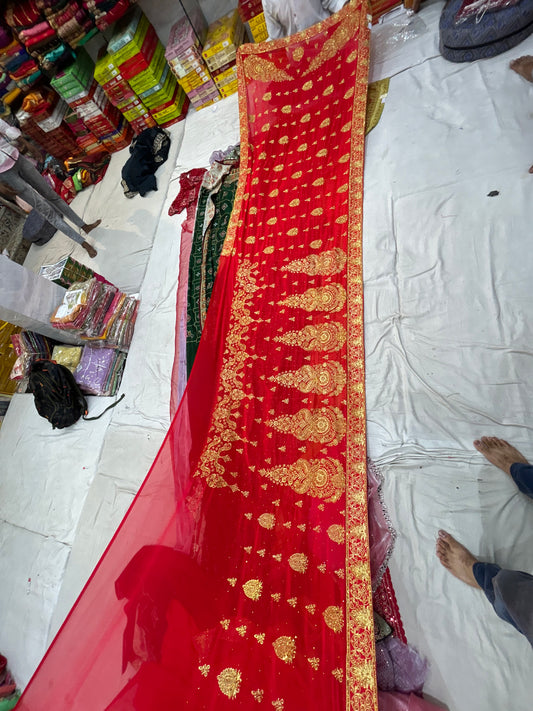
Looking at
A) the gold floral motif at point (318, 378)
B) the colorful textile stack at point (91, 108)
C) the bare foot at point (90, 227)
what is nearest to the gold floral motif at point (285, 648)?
the gold floral motif at point (318, 378)

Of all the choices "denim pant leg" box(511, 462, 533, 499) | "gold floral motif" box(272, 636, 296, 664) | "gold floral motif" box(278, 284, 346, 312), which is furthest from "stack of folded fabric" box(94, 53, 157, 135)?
"gold floral motif" box(272, 636, 296, 664)

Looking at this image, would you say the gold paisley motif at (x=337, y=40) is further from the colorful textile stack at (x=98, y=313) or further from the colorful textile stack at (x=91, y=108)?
the colorful textile stack at (x=91, y=108)

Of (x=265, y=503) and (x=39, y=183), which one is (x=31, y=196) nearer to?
(x=39, y=183)

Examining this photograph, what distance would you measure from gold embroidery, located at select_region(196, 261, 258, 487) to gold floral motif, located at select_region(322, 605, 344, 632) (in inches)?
22.4

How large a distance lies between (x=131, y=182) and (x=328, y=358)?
270cm

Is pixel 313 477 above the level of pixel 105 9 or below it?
below

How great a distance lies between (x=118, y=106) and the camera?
338 centimetres

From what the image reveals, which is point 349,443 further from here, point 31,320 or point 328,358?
point 31,320

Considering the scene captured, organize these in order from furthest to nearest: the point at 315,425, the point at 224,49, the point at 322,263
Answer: the point at 224,49, the point at 322,263, the point at 315,425

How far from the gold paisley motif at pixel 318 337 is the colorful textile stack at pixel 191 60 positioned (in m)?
2.91

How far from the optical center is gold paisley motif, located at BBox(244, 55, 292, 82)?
2461 mm

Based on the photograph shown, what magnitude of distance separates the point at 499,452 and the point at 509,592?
42 cm

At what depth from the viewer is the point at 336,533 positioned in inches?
46.9

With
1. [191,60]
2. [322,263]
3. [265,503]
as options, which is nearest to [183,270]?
[322,263]
